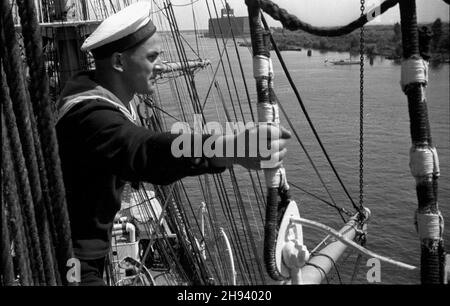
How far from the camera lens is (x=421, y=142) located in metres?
1.33

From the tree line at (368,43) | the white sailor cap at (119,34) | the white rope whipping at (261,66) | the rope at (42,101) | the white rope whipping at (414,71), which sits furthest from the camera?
the tree line at (368,43)

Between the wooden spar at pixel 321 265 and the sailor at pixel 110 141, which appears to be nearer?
the sailor at pixel 110 141

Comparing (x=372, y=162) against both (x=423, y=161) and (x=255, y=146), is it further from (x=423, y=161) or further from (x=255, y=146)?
(x=255, y=146)

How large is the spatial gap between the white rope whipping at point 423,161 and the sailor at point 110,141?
1.15ft

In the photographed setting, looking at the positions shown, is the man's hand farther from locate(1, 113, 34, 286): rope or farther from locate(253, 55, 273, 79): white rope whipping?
locate(1, 113, 34, 286): rope

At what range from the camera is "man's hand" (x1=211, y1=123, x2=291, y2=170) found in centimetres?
118

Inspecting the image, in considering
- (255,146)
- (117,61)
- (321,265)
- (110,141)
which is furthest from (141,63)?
(321,265)

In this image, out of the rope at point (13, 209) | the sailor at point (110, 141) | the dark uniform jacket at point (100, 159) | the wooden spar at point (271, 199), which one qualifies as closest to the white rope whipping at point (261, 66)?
the wooden spar at point (271, 199)

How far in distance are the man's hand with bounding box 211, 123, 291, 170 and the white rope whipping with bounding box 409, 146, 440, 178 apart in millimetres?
351

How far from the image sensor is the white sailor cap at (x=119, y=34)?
4.60 feet

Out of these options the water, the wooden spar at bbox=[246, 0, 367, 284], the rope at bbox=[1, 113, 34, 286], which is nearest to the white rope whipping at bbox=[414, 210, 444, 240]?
the wooden spar at bbox=[246, 0, 367, 284]

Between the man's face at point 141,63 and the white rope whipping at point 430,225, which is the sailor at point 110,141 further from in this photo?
the white rope whipping at point 430,225

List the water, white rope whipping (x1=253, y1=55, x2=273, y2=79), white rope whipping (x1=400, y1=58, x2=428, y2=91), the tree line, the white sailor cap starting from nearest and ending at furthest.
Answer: white rope whipping (x1=400, y1=58, x2=428, y2=91), the white sailor cap, white rope whipping (x1=253, y1=55, x2=273, y2=79), the water, the tree line
